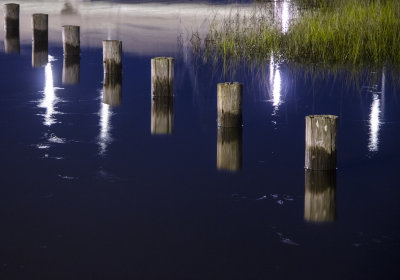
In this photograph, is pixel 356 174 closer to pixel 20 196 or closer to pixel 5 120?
pixel 20 196

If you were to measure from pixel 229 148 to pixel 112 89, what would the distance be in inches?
154

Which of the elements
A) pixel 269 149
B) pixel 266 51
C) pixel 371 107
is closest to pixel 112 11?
pixel 266 51

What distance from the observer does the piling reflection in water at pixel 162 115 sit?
950 centimetres

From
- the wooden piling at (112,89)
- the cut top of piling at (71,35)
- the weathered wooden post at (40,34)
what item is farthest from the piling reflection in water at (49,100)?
the weathered wooden post at (40,34)

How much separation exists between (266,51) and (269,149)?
6.59 meters

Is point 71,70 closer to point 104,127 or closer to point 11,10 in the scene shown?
point 11,10

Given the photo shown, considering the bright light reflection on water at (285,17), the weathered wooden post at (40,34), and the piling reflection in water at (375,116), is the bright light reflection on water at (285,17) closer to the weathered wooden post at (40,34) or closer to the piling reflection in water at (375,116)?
the piling reflection in water at (375,116)

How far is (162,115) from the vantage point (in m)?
10.2

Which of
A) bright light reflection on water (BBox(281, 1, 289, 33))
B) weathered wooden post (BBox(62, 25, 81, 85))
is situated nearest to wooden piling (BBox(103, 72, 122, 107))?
weathered wooden post (BBox(62, 25, 81, 85))

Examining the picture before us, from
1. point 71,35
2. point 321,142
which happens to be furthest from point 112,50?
point 321,142

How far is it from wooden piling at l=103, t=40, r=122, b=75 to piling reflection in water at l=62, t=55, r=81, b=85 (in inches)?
26.0

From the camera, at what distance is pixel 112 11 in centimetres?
2689

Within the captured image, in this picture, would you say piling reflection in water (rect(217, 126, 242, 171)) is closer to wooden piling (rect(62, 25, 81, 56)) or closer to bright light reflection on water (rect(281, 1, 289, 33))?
wooden piling (rect(62, 25, 81, 56))

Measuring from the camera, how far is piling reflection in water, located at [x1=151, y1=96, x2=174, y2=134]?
950cm
